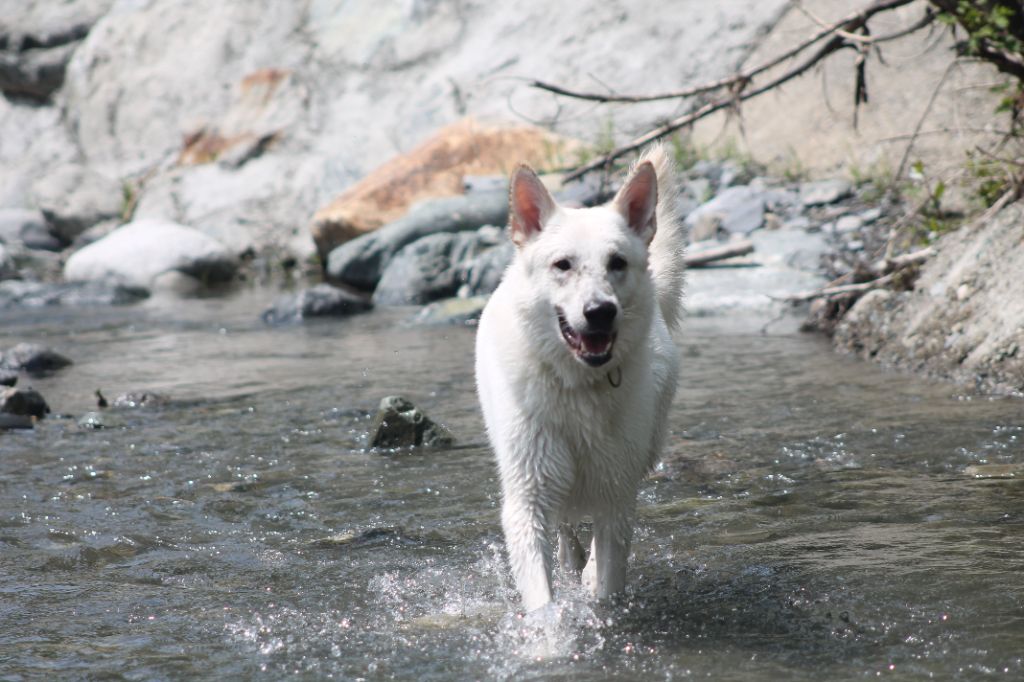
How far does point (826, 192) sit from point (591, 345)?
34.0 feet

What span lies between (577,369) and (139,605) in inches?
81.5

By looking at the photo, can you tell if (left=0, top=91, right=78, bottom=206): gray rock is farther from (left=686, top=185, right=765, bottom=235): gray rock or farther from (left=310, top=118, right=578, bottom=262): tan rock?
(left=686, top=185, right=765, bottom=235): gray rock

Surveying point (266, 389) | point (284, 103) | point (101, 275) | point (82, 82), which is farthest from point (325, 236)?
point (82, 82)

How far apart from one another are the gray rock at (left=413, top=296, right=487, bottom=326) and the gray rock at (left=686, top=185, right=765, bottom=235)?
9.69 ft

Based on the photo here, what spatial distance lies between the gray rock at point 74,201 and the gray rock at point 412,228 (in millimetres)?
8381

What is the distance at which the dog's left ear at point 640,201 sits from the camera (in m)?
4.51

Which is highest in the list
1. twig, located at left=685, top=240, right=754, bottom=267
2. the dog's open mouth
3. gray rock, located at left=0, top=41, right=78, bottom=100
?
gray rock, located at left=0, top=41, right=78, bottom=100

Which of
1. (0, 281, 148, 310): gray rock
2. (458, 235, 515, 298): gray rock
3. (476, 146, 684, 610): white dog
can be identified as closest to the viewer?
(476, 146, 684, 610): white dog

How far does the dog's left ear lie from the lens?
14.8 feet

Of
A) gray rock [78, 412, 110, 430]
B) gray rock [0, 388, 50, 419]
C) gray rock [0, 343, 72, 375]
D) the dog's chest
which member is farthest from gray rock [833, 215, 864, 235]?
the dog's chest

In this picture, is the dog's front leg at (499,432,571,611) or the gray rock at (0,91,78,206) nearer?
the dog's front leg at (499,432,571,611)

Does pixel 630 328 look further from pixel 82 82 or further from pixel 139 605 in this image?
pixel 82 82

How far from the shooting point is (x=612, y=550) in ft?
15.0

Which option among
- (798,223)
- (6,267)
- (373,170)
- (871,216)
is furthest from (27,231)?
(871,216)
